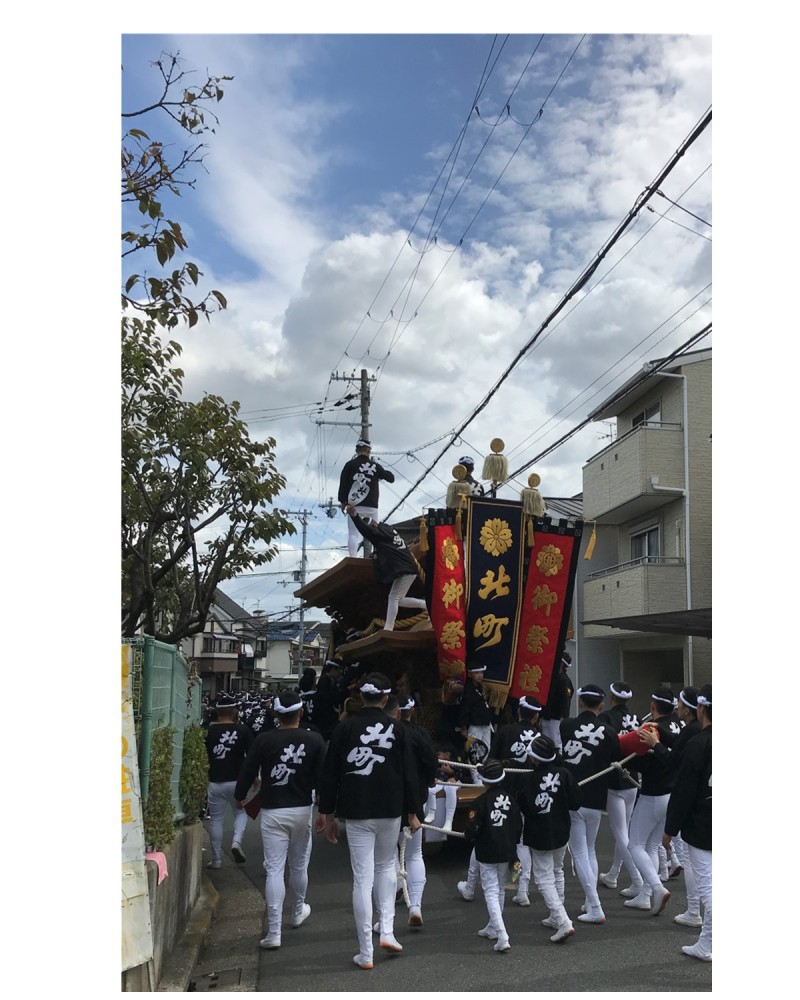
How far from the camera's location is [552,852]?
271 inches

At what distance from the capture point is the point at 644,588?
63.6 feet

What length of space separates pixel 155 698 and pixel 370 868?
1953mm

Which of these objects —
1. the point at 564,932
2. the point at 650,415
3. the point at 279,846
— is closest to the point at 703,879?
the point at 564,932

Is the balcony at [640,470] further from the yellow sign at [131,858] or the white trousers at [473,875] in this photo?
the yellow sign at [131,858]

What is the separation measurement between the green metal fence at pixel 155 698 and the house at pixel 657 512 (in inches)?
451

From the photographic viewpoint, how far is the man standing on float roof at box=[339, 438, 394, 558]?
11.2 metres

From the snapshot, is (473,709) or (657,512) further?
(657,512)

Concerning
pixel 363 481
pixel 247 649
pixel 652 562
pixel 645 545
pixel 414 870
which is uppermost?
pixel 363 481

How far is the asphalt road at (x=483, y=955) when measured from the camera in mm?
5703

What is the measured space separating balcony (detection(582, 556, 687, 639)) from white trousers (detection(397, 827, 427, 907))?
11742mm

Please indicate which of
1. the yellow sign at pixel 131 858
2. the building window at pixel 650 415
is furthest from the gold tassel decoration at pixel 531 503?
the building window at pixel 650 415

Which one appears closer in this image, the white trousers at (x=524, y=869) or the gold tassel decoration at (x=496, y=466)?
the white trousers at (x=524, y=869)

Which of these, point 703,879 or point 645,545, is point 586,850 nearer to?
point 703,879

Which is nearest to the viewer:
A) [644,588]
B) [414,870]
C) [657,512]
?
[414,870]
